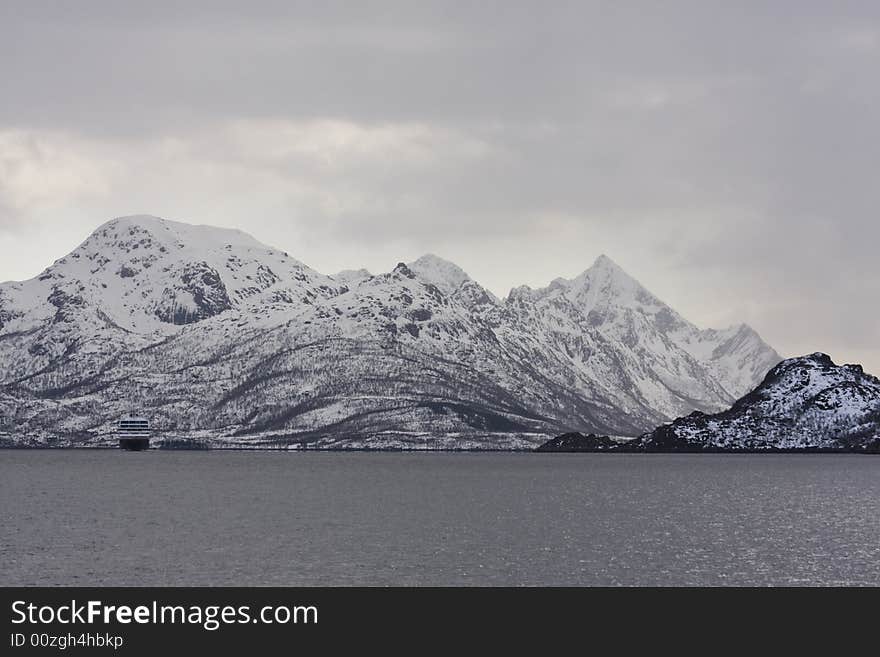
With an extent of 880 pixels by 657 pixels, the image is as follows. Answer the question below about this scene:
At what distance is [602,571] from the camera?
125875mm

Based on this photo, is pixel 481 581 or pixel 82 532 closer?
pixel 481 581
